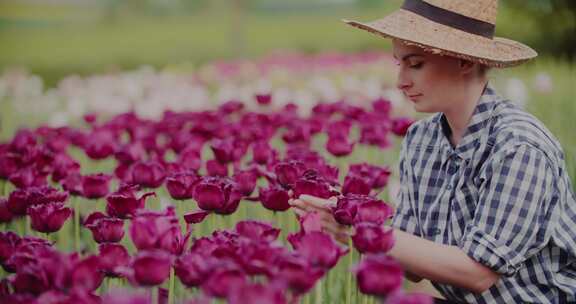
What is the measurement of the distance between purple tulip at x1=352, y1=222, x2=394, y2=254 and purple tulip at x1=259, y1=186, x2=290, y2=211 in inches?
25.2

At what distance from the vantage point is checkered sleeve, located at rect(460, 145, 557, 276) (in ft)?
6.33

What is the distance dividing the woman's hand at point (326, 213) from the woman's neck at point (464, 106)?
50 centimetres

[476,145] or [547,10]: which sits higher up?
[547,10]

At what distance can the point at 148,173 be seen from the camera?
265cm

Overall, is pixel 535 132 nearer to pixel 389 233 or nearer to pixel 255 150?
pixel 389 233

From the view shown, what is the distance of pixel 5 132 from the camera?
543 centimetres

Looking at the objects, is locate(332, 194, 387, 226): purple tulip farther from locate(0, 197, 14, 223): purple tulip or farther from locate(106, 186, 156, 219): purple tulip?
locate(0, 197, 14, 223): purple tulip

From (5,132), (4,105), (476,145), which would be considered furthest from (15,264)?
(4,105)

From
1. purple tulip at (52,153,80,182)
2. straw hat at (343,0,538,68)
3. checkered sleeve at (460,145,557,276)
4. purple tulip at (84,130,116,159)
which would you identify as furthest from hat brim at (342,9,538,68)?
purple tulip at (84,130,116,159)

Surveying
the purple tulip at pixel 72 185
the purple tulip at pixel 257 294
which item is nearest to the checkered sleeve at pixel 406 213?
the purple tulip at pixel 72 185

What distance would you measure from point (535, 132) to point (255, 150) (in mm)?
1240

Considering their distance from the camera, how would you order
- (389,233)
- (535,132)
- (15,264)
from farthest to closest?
(535,132), (15,264), (389,233)

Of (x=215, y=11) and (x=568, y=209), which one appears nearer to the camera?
(x=568, y=209)

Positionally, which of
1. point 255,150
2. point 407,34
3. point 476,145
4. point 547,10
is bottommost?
point 255,150
